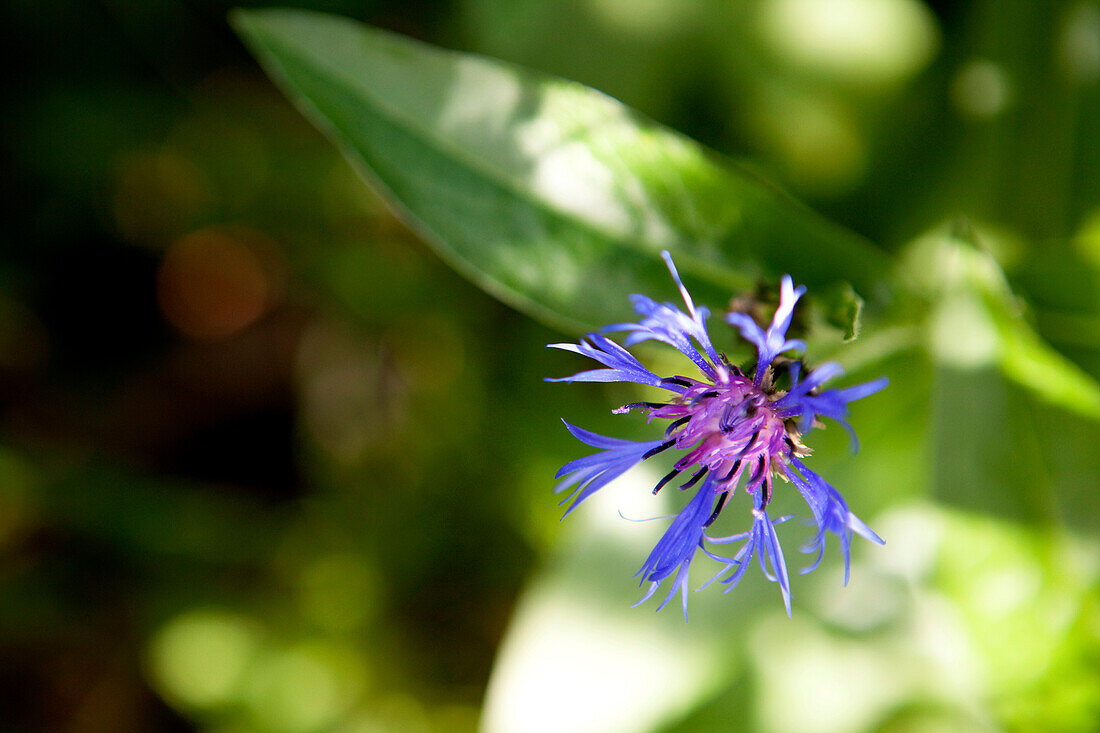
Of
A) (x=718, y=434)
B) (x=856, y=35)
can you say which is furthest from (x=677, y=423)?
(x=856, y=35)

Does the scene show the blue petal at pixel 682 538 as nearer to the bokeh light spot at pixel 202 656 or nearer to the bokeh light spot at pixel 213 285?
the bokeh light spot at pixel 202 656

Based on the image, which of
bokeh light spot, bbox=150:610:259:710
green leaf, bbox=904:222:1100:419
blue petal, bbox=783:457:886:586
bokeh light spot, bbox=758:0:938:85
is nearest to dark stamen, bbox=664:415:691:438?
blue petal, bbox=783:457:886:586

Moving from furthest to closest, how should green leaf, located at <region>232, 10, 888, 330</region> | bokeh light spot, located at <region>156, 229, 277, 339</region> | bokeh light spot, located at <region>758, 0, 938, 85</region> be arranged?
bokeh light spot, located at <region>156, 229, 277, 339</region>
bokeh light spot, located at <region>758, 0, 938, 85</region>
green leaf, located at <region>232, 10, 888, 330</region>

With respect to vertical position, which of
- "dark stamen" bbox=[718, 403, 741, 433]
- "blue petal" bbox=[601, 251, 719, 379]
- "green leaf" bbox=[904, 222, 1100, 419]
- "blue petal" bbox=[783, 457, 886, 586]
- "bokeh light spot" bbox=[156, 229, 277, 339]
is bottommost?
"bokeh light spot" bbox=[156, 229, 277, 339]

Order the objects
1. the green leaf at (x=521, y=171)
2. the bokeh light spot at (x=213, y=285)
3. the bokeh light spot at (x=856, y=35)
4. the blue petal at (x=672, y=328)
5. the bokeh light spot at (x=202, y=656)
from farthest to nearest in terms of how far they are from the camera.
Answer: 1. the bokeh light spot at (x=213, y=285)
2. the bokeh light spot at (x=202, y=656)
3. the bokeh light spot at (x=856, y=35)
4. the green leaf at (x=521, y=171)
5. the blue petal at (x=672, y=328)

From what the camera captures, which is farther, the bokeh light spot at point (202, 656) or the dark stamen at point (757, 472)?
the bokeh light spot at point (202, 656)

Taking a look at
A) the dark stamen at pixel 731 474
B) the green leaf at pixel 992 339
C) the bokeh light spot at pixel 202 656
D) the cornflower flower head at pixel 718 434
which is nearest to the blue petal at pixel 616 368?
the cornflower flower head at pixel 718 434

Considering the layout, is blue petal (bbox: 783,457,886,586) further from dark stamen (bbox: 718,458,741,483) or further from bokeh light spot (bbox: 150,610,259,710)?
bokeh light spot (bbox: 150,610,259,710)
